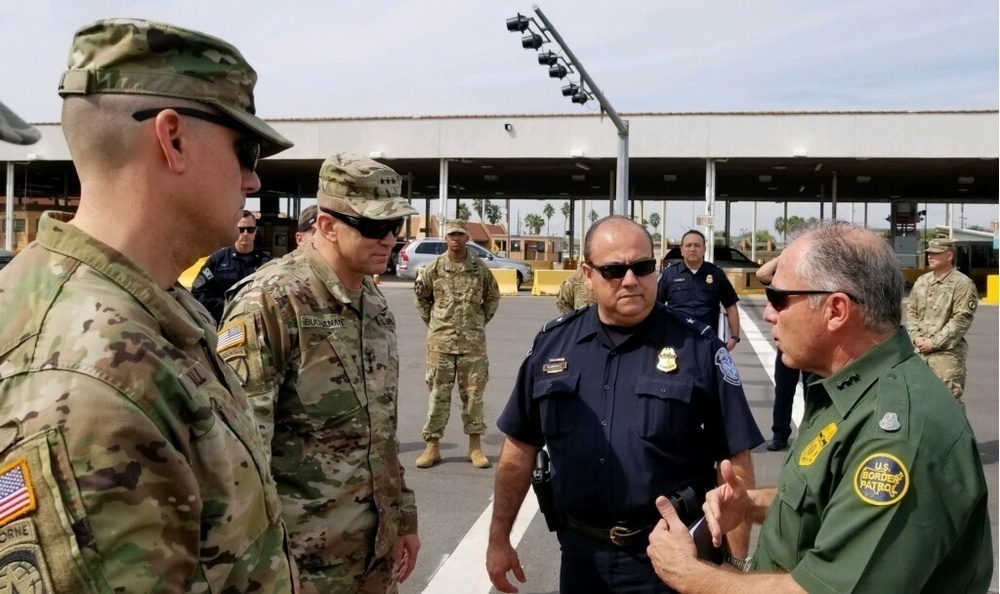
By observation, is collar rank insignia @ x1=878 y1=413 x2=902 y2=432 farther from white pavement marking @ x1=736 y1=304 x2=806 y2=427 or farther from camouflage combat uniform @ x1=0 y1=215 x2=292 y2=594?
white pavement marking @ x1=736 y1=304 x2=806 y2=427

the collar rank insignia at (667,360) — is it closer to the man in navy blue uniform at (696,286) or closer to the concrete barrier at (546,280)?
the man in navy blue uniform at (696,286)

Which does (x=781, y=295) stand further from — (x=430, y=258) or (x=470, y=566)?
(x=430, y=258)

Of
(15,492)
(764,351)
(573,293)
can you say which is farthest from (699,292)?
(15,492)

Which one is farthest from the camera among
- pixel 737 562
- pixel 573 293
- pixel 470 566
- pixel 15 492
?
pixel 573 293

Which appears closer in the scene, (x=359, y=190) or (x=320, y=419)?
(x=320, y=419)

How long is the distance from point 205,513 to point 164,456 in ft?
0.54

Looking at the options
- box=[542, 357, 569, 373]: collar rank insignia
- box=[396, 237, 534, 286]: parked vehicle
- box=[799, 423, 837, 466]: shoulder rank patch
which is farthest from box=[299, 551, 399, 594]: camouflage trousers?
box=[396, 237, 534, 286]: parked vehicle

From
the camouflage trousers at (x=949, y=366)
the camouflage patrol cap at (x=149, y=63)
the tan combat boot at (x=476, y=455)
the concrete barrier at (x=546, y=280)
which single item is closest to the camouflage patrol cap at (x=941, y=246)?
the camouflage trousers at (x=949, y=366)

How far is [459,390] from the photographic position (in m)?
6.93

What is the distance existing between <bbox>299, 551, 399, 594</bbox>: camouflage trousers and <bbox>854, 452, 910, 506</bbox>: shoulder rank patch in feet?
5.48

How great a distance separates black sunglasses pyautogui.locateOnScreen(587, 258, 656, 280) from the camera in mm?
2957

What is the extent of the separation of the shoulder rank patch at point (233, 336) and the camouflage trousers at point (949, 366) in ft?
19.6

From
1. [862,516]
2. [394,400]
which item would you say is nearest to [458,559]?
[394,400]

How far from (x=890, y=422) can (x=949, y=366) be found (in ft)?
18.8
